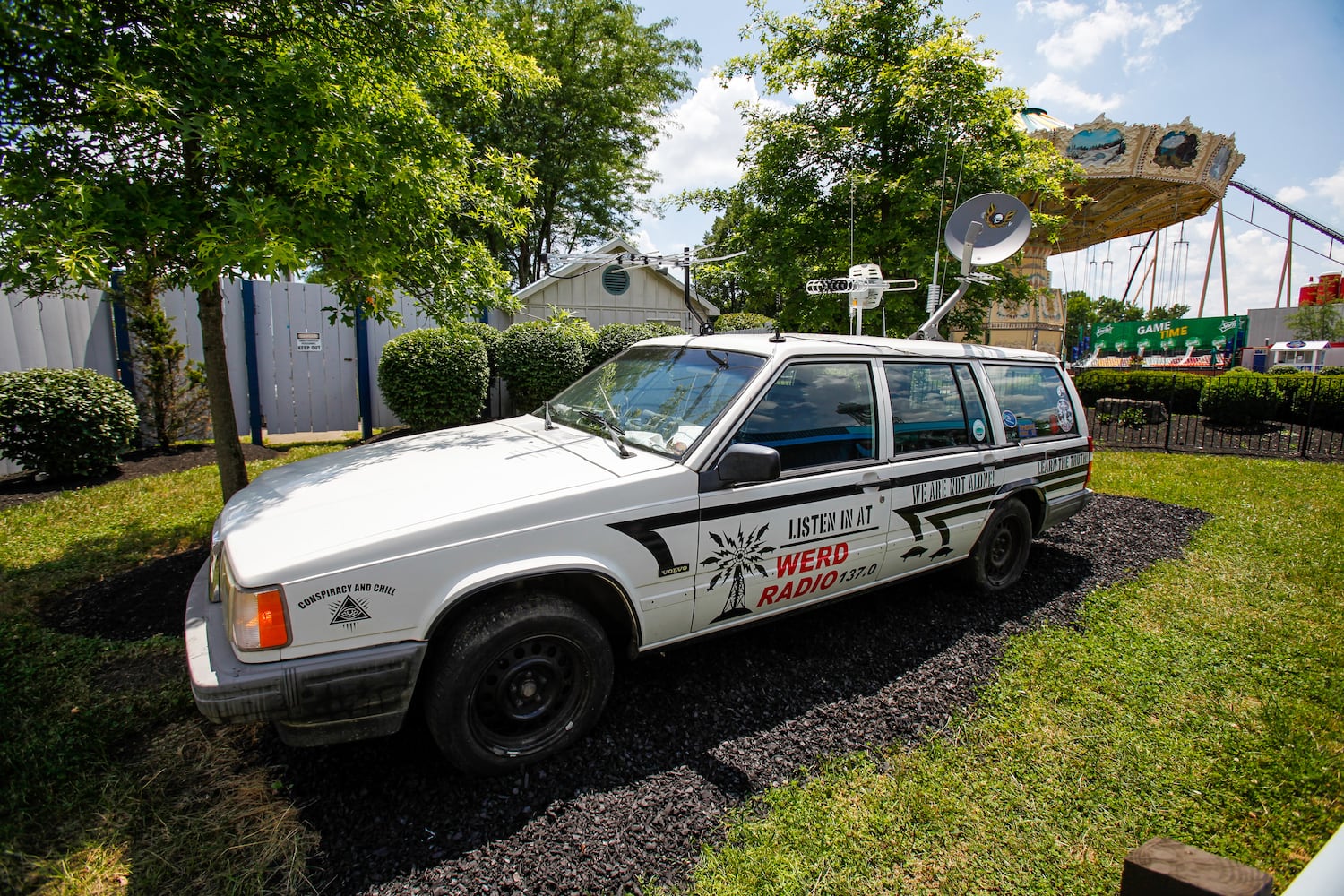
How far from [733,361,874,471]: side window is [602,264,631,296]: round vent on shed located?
1385 centimetres

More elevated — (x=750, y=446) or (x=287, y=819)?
(x=750, y=446)

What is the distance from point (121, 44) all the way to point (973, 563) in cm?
578

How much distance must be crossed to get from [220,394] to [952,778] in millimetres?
5342

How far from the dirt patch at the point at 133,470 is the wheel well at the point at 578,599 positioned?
598cm

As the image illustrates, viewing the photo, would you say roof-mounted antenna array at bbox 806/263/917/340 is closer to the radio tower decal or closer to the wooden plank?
the radio tower decal

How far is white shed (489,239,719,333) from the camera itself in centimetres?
1605

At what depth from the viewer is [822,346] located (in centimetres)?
345

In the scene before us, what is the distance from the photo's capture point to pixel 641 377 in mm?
3643

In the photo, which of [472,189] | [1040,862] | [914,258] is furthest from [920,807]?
[914,258]

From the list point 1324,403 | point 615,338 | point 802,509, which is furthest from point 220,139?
point 1324,403

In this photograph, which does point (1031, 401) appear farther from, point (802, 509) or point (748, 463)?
point (748, 463)

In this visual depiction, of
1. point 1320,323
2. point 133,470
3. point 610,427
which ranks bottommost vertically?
point 133,470

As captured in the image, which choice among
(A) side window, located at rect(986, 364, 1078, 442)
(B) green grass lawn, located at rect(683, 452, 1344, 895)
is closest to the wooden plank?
(B) green grass lawn, located at rect(683, 452, 1344, 895)

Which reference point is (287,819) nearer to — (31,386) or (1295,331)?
(31,386)
